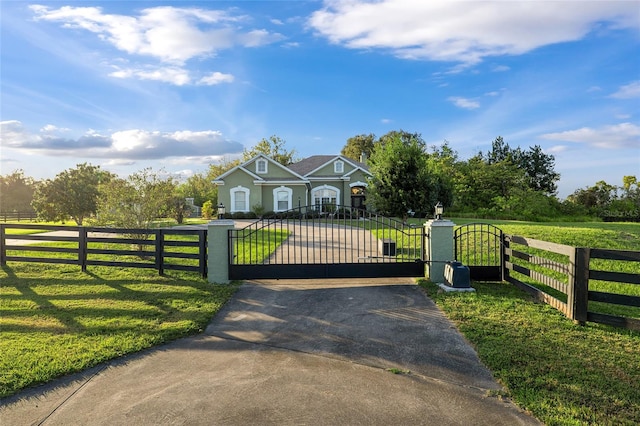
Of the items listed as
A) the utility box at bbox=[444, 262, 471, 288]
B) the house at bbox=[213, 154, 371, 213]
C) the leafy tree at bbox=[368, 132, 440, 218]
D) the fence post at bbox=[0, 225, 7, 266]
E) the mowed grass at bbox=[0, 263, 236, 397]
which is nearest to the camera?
the mowed grass at bbox=[0, 263, 236, 397]

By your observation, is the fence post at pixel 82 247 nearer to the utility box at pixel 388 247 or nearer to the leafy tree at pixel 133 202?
the leafy tree at pixel 133 202

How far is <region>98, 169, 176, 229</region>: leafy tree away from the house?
15.2 meters

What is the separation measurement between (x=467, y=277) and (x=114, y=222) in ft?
34.8

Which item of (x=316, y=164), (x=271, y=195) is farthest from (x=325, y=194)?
(x=271, y=195)

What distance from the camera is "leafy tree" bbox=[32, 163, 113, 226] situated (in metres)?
24.7

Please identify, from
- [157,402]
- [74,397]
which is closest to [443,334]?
[157,402]

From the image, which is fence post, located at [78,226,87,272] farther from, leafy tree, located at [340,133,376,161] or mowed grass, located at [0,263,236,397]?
leafy tree, located at [340,133,376,161]

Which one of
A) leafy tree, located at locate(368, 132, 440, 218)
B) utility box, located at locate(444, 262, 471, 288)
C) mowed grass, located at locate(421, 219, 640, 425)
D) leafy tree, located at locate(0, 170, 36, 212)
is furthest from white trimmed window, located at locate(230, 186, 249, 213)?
leafy tree, located at locate(0, 170, 36, 212)

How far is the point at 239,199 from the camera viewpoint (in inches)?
1109

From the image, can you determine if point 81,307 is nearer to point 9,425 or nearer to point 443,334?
point 9,425

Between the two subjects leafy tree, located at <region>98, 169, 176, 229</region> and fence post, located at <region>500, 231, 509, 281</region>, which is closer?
fence post, located at <region>500, 231, 509, 281</region>

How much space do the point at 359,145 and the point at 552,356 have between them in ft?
171

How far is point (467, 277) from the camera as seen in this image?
7191 mm

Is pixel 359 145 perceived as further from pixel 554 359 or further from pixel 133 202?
pixel 554 359
